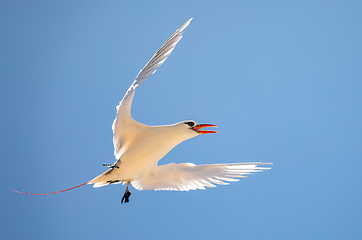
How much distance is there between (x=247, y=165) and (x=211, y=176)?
376mm

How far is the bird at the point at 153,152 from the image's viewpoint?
12.1 feet

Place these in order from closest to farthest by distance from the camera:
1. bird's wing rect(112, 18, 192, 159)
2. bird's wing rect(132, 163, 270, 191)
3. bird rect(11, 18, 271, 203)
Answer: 1. bird's wing rect(112, 18, 192, 159)
2. bird rect(11, 18, 271, 203)
3. bird's wing rect(132, 163, 270, 191)

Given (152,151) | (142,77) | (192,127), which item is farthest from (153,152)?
(142,77)

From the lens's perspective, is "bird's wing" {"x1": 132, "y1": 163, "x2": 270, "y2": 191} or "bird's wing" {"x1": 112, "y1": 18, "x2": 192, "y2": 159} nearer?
"bird's wing" {"x1": 112, "y1": 18, "x2": 192, "y2": 159}

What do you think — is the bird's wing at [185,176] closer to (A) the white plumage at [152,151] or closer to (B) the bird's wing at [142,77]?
(A) the white plumage at [152,151]

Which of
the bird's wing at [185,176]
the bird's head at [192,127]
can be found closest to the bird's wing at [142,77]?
the bird's head at [192,127]

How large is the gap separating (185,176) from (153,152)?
520 mm

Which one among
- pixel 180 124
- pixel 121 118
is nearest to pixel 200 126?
pixel 180 124

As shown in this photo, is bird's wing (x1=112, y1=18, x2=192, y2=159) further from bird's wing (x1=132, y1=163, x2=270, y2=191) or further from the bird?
bird's wing (x1=132, y1=163, x2=270, y2=191)

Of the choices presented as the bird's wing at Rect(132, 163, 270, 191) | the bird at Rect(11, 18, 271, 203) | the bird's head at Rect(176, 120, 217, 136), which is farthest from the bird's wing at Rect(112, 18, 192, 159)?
the bird's wing at Rect(132, 163, 270, 191)

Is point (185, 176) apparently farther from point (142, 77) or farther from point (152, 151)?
point (142, 77)

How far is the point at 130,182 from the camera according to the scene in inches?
162

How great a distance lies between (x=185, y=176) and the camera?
4.20m

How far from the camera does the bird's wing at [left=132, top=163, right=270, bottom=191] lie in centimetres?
395
